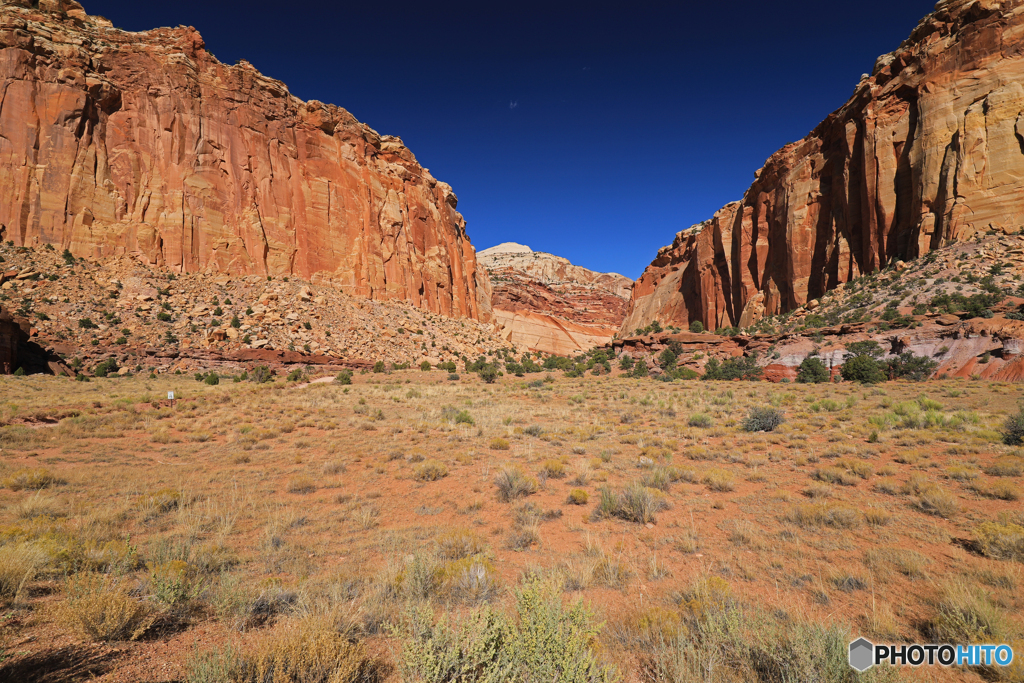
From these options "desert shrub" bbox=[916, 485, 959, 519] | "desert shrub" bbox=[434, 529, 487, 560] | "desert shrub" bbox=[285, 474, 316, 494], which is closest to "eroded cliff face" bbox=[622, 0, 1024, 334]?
"desert shrub" bbox=[916, 485, 959, 519]

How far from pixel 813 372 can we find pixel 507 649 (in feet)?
79.3

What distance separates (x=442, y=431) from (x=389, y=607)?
306 inches

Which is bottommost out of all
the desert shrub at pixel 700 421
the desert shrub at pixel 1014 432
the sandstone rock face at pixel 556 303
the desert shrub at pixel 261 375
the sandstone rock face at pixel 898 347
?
the desert shrub at pixel 700 421

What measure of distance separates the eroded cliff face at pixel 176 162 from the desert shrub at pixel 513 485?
33.4 metres

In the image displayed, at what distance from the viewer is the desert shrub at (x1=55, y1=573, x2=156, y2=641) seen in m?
2.82

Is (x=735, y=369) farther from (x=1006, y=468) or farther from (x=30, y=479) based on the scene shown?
(x=30, y=479)

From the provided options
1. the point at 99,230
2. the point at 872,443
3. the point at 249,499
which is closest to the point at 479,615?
the point at 249,499

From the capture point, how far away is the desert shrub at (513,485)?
20.9ft

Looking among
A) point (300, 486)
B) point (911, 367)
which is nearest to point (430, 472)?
point (300, 486)

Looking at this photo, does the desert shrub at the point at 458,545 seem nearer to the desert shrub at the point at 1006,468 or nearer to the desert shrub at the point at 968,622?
the desert shrub at the point at 968,622

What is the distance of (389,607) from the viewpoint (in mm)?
3334

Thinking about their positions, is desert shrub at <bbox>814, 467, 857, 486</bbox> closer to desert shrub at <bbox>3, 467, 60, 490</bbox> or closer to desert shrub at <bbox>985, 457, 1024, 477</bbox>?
desert shrub at <bbox>985, 457, 1024, 477</bbox>

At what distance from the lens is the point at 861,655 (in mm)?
2676

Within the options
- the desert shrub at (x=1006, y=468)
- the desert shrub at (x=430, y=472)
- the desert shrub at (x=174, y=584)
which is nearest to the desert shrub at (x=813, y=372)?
the desert shrub at (x=1006, y=468)
